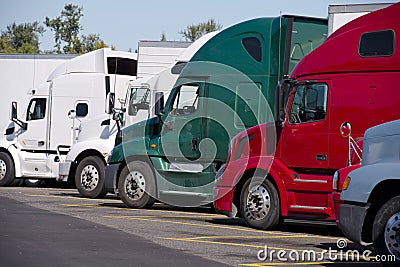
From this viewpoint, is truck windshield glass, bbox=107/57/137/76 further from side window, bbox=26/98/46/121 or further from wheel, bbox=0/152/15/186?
wheel, bbox=0/152/15/186

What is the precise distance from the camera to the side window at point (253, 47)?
708 inches

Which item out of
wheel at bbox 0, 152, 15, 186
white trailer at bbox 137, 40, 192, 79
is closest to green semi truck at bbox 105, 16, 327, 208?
white trailer at bbox 137, 40, 192, 79

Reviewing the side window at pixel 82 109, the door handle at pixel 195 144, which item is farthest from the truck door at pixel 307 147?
the side window at pixel 82 109

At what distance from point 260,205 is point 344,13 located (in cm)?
425

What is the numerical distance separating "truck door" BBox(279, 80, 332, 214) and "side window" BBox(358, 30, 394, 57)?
0.85 m

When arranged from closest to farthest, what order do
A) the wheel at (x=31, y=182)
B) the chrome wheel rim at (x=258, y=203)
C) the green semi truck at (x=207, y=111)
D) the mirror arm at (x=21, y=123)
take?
the chrome wheel rim at (x=258, y=203), the green semi truck at (x=207, y=111), the mirror arm at (x=21, y=123), the wheel at (x=31, y=182)

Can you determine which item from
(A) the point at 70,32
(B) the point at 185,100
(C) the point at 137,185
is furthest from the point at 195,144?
(A) the point at 70,32

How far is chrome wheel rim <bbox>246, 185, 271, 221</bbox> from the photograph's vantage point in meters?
15.7

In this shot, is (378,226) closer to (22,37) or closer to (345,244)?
(345,244)

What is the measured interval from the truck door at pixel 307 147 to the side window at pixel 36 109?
38.8ft

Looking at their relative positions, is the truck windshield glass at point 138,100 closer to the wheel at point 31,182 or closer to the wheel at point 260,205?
the wheel at point 260,205

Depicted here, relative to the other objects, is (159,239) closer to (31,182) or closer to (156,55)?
(156,55)

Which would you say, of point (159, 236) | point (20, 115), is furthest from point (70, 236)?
point (20, 115)

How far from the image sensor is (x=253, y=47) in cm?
1802
